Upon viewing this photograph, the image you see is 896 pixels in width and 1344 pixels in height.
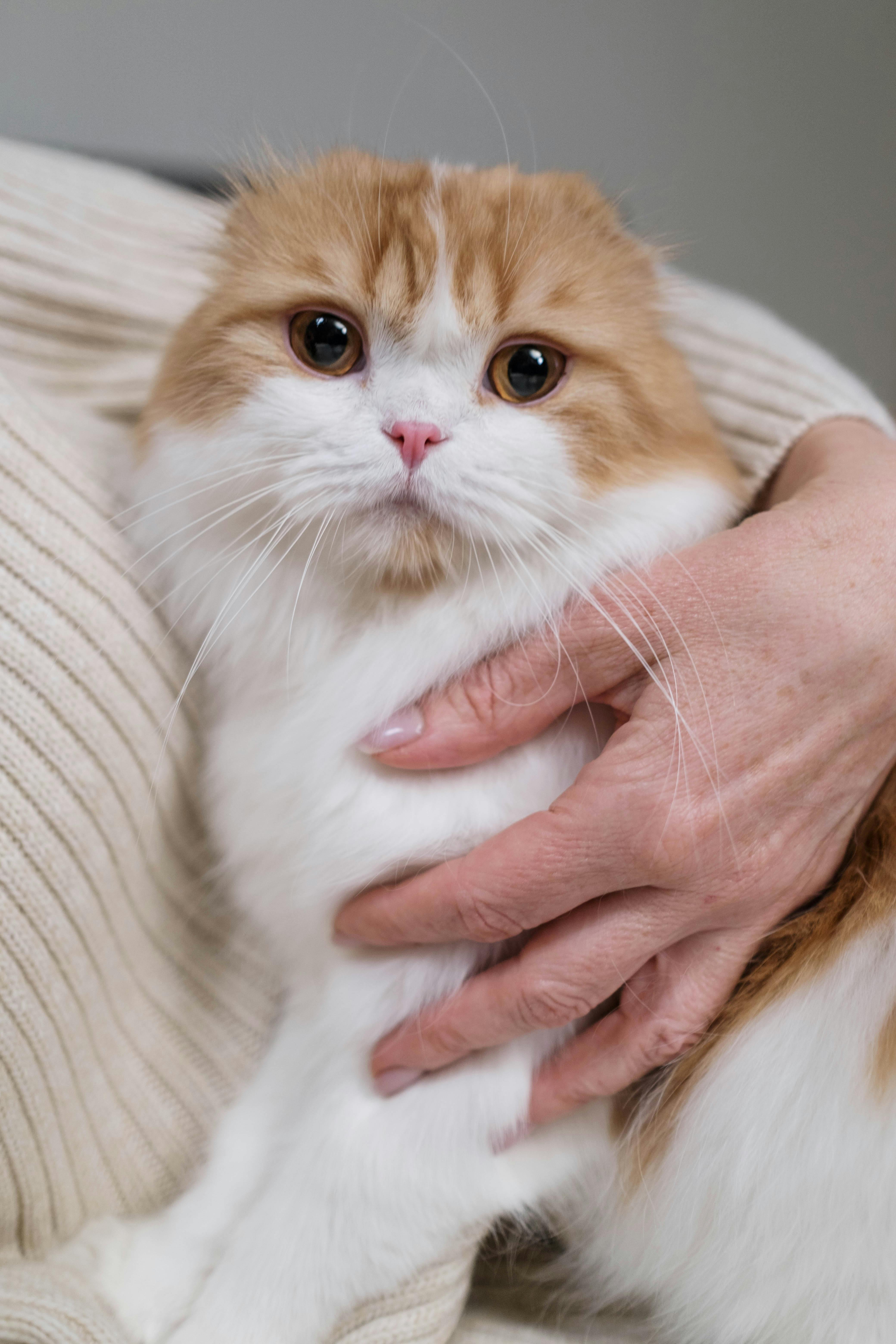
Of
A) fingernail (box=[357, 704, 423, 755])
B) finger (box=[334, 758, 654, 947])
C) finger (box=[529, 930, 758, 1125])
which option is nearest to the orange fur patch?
finger (box=[529, 930, 758, 1125])

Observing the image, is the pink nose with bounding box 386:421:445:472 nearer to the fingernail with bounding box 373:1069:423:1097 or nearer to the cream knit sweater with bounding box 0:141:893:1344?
the cream knit sweater with bounding box 0:141:893:1344

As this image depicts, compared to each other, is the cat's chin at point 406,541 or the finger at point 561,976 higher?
the cat's chin at point 406,541

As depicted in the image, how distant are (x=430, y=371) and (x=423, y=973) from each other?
63 cm

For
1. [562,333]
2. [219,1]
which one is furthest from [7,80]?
[562,333]

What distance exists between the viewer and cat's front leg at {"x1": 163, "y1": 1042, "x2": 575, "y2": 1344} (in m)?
0.89

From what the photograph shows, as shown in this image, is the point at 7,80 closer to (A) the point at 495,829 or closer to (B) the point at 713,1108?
(A) the point at 495,829

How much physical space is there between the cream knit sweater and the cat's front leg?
0.18 feet

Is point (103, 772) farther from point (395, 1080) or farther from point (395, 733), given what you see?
point (395, 1080)

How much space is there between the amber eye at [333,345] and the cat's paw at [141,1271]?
1.00 metres

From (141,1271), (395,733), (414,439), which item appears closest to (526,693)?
(395,733)

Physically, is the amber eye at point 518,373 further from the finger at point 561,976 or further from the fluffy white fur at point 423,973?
the finger at point 561,976

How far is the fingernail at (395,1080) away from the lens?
93 cm

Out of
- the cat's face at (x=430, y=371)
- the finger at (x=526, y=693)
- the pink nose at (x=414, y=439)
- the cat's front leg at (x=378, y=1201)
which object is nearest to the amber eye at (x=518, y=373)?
the cat's face at (x=430, y=371)

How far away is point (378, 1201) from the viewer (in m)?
0.88
